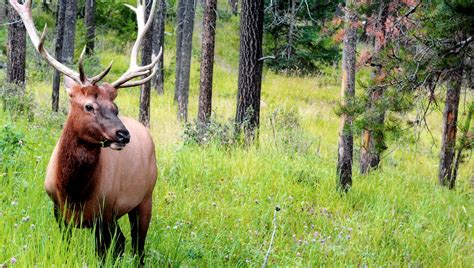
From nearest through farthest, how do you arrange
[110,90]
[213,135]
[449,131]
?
[110,90] → [213,135] → [449,131]

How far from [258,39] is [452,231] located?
453 cm

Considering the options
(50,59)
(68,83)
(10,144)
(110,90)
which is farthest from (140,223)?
(10,144)

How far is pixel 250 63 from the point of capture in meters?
9.49

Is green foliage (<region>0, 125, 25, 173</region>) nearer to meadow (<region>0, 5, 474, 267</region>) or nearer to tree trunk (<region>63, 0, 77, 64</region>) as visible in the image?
meadow (<region>0, 5, 474, 267</region>)

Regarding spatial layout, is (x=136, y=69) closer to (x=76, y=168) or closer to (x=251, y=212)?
(x=76, y=168)

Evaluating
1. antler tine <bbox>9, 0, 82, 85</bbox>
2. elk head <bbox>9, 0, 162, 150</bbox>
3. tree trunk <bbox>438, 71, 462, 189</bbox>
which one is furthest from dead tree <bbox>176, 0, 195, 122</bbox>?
elk head <bbox>9, 0, 162, 150</bbox>

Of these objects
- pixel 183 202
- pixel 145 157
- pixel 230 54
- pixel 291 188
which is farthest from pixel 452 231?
pixel 230 54

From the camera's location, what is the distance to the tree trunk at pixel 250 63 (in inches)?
369

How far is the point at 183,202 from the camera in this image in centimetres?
609

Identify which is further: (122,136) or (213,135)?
(213,135)

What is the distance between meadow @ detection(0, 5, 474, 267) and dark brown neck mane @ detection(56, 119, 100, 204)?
27 centimetres

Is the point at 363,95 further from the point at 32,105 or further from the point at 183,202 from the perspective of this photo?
the point at 32,105

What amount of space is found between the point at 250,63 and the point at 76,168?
19.3 ft

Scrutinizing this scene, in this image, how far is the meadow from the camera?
4246mm
